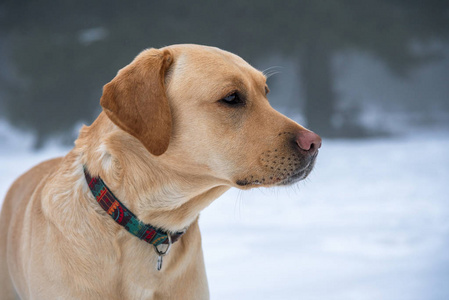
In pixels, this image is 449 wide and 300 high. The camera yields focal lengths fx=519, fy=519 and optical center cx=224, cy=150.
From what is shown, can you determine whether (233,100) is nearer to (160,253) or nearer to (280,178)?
(280,178)

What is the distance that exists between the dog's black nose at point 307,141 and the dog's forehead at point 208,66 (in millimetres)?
324

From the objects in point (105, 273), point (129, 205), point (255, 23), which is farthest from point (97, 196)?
point (255, 23)

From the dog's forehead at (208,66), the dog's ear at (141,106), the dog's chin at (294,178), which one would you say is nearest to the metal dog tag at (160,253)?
the dog's ear at (141,106)

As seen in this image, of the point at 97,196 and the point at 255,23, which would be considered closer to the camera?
the point at 97,196

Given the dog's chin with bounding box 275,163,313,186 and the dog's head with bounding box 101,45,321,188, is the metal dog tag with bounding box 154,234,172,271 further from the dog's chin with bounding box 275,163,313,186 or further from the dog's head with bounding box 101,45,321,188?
the dog's chin with bounding box 275,163,313,186

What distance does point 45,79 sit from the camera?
23.6 feet

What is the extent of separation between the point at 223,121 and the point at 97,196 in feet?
1.99

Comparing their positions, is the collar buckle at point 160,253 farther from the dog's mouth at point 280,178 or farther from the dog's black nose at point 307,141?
the dog's black nose at point 307,141

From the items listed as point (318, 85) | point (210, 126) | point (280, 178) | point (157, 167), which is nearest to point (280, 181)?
point (280, 178)

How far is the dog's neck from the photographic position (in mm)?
2105

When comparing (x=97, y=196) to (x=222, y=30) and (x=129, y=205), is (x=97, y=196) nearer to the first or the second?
(x=129, y=205)

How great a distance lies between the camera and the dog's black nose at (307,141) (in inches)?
81.4

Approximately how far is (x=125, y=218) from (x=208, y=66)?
712 mm

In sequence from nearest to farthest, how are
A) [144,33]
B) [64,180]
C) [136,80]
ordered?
[136,80]
[64,180]
[144,33]
